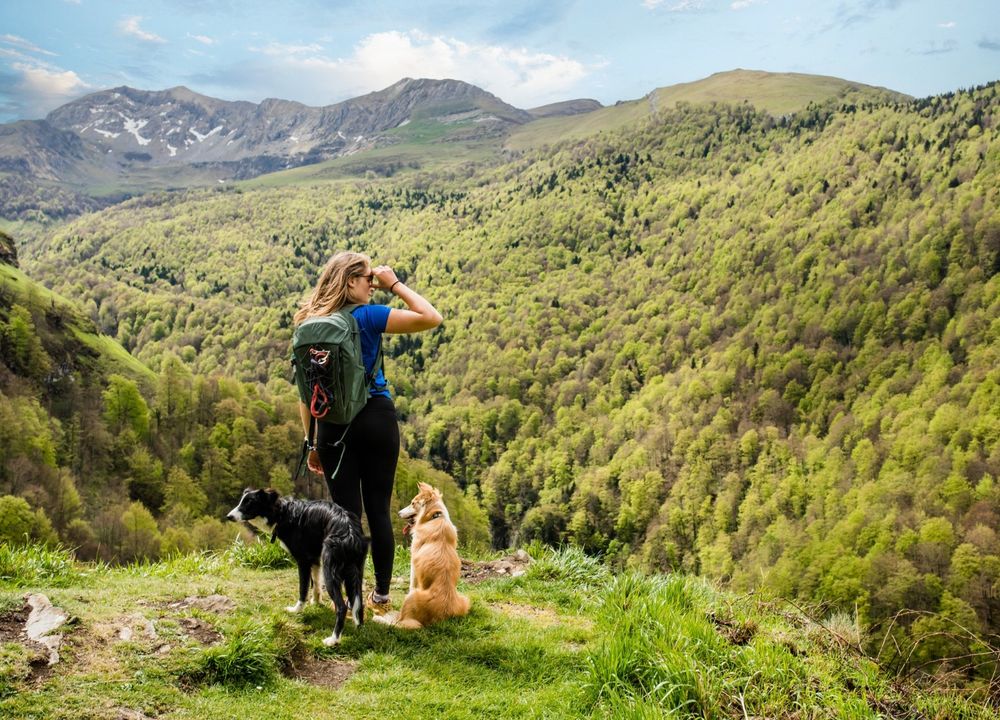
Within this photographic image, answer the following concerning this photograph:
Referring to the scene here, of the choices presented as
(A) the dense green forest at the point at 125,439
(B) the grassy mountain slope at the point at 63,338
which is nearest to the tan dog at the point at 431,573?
(A) the dense green forest at the point at 125,439

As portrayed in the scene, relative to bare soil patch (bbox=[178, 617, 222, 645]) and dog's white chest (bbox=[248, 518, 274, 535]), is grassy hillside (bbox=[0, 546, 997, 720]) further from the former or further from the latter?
dog's white chest (bbox=[248, 518, 274, 535])

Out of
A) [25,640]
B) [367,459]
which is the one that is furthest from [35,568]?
[367,459]

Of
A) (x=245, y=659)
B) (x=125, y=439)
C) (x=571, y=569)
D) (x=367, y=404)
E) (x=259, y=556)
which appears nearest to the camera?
(x=245, y=659)

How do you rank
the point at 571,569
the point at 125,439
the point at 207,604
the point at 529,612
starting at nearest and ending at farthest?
the point at 207,604 < the point at 529,612 < the point at 571,569 < the point at 125,439

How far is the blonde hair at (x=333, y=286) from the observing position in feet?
20.7

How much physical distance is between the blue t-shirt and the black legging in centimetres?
14

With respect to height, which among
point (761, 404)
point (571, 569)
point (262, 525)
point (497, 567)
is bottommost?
point (761, 404)

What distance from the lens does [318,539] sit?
678cm

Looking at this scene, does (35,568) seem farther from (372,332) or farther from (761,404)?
(761,404)

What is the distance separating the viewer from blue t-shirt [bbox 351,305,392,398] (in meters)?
6.35

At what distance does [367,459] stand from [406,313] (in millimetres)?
1530

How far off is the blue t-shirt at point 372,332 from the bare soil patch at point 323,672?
8.23ft

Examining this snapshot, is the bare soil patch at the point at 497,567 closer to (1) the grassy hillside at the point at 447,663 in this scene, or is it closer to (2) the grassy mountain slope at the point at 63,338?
(1) the grassy hillside at the point at 447,663

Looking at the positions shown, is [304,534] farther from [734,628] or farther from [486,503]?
[486,503]
